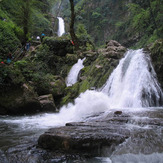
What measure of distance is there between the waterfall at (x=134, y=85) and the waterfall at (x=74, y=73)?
162 inches

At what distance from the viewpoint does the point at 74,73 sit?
47.6 ft

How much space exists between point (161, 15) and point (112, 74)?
11035mm

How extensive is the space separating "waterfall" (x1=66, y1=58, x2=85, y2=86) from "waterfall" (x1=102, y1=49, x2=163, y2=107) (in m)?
4.10

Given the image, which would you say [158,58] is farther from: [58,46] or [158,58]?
[58,46]

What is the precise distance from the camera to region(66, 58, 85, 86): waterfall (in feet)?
45.7

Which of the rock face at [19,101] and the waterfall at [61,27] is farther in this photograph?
→ the waterfall at [61,27]

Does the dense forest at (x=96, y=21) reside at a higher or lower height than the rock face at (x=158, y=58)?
higher

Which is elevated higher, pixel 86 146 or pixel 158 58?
pixel 158 58

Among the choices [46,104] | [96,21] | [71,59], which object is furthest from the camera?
[96,21]

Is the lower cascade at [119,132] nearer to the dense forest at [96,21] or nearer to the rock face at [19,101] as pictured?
the rock face at [19,101]

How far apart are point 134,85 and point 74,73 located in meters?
6.51

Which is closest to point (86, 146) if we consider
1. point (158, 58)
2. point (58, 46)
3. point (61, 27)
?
point (158, 58)

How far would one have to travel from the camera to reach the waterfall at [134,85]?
8.37 metres

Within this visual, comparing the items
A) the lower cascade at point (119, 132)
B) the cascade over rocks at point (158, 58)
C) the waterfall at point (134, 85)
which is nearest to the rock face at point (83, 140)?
the lower cascade at point (119, 132)
